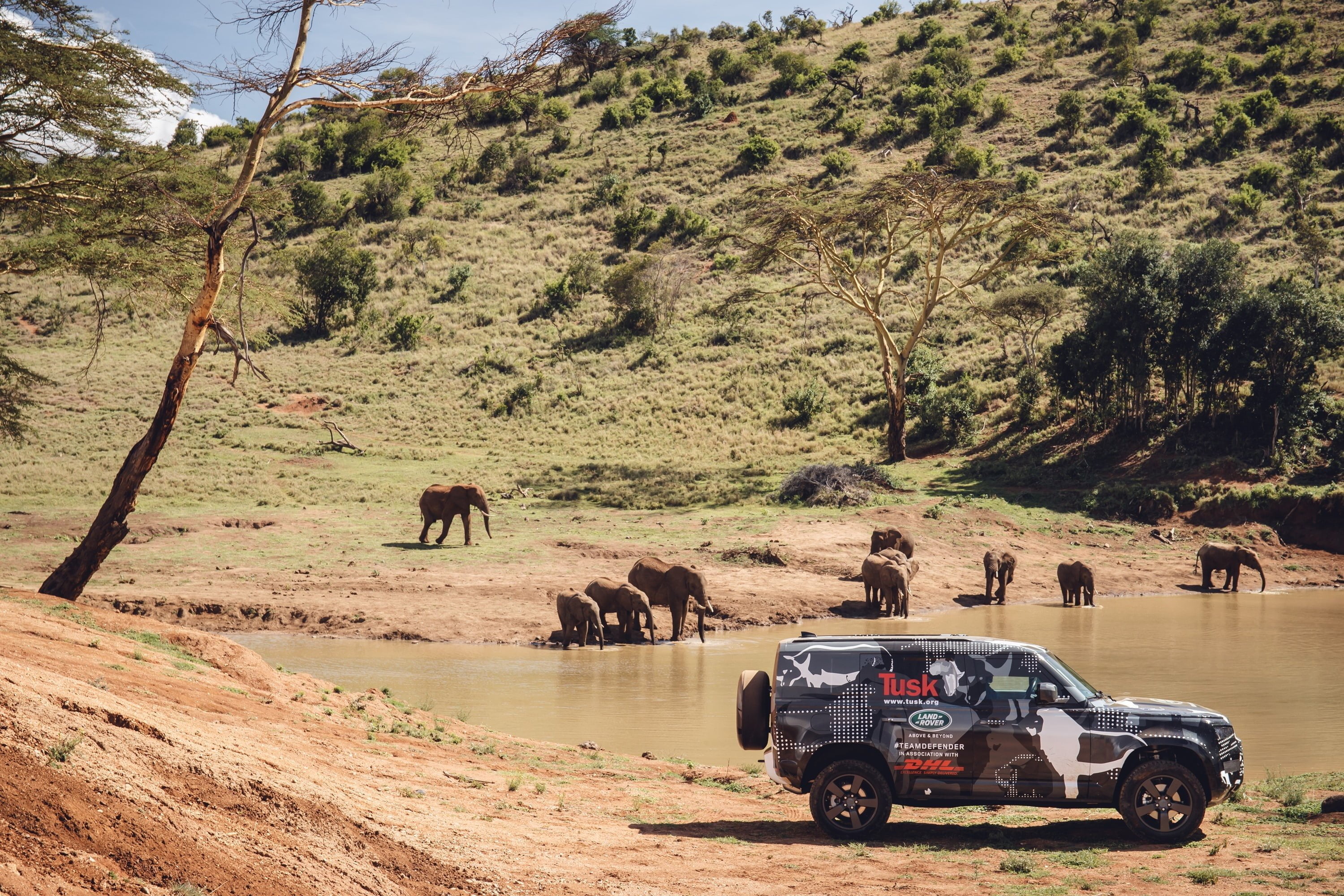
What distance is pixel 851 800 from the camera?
35.1 ft

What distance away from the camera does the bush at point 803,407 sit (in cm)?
5434

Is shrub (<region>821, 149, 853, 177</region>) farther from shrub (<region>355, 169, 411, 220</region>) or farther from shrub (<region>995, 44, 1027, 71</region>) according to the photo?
shrub (<region>355, 169, 411, 220</region>)

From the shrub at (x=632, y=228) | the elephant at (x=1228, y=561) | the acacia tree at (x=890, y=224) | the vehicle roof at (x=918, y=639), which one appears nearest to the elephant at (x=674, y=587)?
the vehicle roof at (x=918, y=639)

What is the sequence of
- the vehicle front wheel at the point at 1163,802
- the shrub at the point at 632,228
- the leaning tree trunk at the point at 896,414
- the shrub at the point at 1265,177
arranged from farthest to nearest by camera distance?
→ the shrub at the point at 632,228 → the shrub at the point at 1265,177 → the leaning tree trunk at the point at 896,414 → the vehicle front wheel at the point at 1163,802

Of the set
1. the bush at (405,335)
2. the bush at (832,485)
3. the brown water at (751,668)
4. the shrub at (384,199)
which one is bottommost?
the brown water at (751,668)

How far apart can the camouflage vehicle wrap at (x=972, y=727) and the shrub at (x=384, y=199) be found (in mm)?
79045

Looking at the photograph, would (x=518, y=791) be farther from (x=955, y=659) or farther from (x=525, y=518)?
(x=525, y=518)

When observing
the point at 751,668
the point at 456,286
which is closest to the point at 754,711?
the point at 751,668

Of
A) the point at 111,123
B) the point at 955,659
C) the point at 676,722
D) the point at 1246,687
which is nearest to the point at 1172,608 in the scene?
the point at 1246,687

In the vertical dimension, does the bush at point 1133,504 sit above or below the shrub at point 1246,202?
below

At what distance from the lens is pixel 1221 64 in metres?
84.9

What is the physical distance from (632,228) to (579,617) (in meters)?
58.6

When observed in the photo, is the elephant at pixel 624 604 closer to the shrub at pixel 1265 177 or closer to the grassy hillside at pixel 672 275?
the grassy hillside at pixel 672 275

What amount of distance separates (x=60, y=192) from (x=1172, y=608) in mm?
26382
